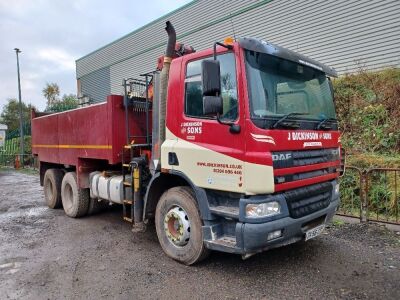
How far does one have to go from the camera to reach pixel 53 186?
8250 millimetres

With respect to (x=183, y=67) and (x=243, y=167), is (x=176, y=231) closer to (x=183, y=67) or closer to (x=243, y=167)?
(x=243, y=167)

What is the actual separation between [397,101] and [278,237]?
6949 mm

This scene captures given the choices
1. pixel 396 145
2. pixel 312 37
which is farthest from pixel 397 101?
pixel 312 37

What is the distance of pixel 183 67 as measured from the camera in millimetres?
4578

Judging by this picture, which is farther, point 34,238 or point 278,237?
point 34,238

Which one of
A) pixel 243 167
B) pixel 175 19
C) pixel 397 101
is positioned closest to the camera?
pixel 243 167

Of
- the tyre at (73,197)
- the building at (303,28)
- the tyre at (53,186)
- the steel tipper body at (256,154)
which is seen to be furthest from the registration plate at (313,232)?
the tyre at (53,186)

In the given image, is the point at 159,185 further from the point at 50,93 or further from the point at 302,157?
the point at 50,93

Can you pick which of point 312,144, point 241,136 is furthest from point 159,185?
point 312,144

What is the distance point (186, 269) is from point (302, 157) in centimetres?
198

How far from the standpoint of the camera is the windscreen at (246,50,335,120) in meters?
3.84

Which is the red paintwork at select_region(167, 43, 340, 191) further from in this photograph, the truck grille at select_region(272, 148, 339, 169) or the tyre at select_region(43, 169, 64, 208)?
the tyre at select_region(43, 169, 64, 208)

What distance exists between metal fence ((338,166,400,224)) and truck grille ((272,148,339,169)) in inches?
77.8

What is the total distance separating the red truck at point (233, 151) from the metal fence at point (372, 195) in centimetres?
187
